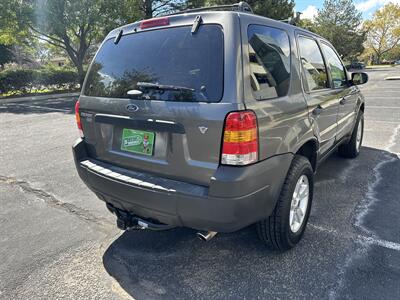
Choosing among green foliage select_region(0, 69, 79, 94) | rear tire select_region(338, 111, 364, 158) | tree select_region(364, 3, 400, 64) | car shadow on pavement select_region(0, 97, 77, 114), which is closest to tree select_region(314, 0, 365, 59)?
tree select_region(364, 3, 400, 64)

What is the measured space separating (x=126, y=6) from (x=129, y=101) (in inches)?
812

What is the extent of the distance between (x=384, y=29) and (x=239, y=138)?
8066 centimetres

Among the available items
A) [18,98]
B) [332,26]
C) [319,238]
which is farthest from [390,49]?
[319,238]

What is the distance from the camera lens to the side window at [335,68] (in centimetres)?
382

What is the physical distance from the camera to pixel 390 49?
73625 mm

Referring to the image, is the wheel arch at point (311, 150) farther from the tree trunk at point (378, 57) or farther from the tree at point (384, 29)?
the tree trunk at point (378, 57)

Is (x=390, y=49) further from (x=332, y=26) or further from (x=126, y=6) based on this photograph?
(x=126, y=6)

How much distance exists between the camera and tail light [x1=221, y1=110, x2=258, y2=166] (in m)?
2.04

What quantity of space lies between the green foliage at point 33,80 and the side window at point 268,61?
1904 cm

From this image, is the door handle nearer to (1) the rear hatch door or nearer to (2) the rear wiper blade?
(1) the rear hatch door

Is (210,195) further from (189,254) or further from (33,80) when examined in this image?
(33,80)

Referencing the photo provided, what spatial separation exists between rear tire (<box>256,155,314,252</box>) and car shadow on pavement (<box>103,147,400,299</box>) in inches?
5.7

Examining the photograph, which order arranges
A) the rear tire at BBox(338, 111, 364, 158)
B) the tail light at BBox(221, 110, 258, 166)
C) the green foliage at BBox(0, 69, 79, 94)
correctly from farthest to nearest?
the green foliage at BBox(0, 69, 79, 94) < the rear tire at BBox(338, 111, 364, 158) < the tail light at BBox(221, 110, 258, 166)

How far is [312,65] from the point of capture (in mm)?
3223
